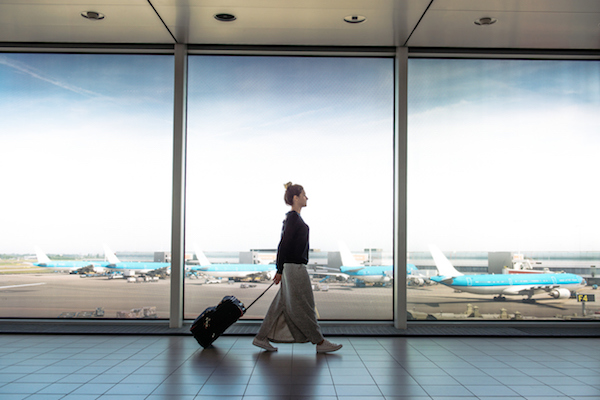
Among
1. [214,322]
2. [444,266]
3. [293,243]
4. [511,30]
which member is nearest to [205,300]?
[214,322]

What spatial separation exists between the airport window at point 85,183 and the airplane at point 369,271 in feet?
6.37

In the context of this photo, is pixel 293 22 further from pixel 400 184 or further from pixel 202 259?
pixel 202 259

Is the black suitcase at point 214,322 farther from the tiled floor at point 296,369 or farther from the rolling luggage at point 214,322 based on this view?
the tiled floor at point 296,369

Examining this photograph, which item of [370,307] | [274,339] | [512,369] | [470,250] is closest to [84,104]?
[274,339]

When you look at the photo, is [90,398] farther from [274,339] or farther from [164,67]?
[164,67]

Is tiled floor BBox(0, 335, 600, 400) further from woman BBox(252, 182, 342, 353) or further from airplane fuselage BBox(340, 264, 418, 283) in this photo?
airplane fuselage BBox(340, 264, 418, 283)

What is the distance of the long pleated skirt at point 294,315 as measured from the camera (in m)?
3.81

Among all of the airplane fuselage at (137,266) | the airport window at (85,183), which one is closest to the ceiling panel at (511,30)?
the airport window at (85,183)

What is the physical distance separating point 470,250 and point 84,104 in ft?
15.1

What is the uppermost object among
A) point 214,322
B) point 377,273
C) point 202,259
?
point 202,259

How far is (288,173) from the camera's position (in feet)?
16.7

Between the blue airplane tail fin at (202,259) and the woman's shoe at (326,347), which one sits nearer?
the woman's shoe at (326,347)

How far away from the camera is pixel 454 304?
499 cm

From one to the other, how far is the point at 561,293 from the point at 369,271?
2124 mm
